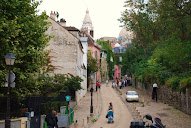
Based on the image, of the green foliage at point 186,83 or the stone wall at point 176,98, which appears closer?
the green foliage at point 186,83

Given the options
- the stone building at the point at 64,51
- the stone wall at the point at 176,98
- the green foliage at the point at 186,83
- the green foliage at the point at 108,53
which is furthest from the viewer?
the green foliage at the point at 108,53

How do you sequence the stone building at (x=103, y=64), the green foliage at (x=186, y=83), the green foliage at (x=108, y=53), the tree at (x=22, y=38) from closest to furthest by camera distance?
the tree at (x=22, y=38) < the green foliage at (x=186, y=83) < the stone building at (x=103, y=64) < the green foliage at (x=108, y=53)

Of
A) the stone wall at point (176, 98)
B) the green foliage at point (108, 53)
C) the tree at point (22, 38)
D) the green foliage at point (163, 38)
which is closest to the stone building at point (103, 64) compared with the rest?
the green foliage at point (108, 53)

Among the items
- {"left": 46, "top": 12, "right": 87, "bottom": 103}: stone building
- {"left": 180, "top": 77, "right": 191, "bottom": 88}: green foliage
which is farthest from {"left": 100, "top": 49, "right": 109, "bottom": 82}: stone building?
{"left": 180, "top": 77, "right": 191, "bottom": 88}: green foliage

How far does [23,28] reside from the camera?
14.6m

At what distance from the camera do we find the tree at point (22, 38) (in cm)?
1362

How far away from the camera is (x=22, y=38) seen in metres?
14.6

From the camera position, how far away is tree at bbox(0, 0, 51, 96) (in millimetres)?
13625

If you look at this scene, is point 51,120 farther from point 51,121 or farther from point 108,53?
point 108,53

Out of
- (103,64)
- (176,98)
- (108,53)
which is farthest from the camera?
(108,53)

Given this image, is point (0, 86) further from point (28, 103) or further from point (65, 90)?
point (65, 90)

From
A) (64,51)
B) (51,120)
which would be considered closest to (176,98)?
(64,51)

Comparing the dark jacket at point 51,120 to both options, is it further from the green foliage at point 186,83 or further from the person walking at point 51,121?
the green foliage at point 186,83

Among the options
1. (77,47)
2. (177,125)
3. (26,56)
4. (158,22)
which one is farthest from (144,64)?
(26,56)
